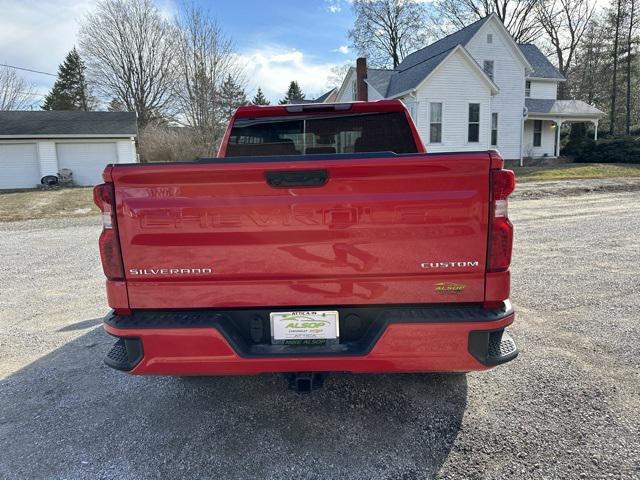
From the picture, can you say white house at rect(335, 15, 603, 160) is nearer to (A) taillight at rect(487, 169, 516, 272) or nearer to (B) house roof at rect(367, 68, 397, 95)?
(B) house roof at rect(367, 68, 397, 95)

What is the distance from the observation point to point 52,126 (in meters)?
24.5

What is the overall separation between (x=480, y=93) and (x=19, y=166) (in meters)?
25.5

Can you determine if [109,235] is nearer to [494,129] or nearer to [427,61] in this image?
[427,61]

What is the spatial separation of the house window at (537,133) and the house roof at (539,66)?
318cm

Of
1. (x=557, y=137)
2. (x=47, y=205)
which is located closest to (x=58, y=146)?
(x=47, y=205)

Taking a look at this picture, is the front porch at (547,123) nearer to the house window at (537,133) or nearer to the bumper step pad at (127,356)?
the house window at (537,133)

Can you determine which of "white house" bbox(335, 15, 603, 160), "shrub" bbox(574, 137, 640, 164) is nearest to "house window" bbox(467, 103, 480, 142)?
"white house" bbox(335, 15, 603, 160)

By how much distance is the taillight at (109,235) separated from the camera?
7.31 ft

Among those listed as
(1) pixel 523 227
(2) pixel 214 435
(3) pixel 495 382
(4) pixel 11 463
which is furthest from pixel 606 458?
(1) pixel 523 227

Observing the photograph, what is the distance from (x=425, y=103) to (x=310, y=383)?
2083 centimetres

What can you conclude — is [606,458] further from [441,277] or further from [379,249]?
[379,249]

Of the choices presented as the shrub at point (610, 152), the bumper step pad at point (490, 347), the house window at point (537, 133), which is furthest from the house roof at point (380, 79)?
the bumper step pad at point (490, 347)

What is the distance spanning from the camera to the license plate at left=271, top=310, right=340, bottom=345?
7.55 feet

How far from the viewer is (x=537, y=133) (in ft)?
88.9
